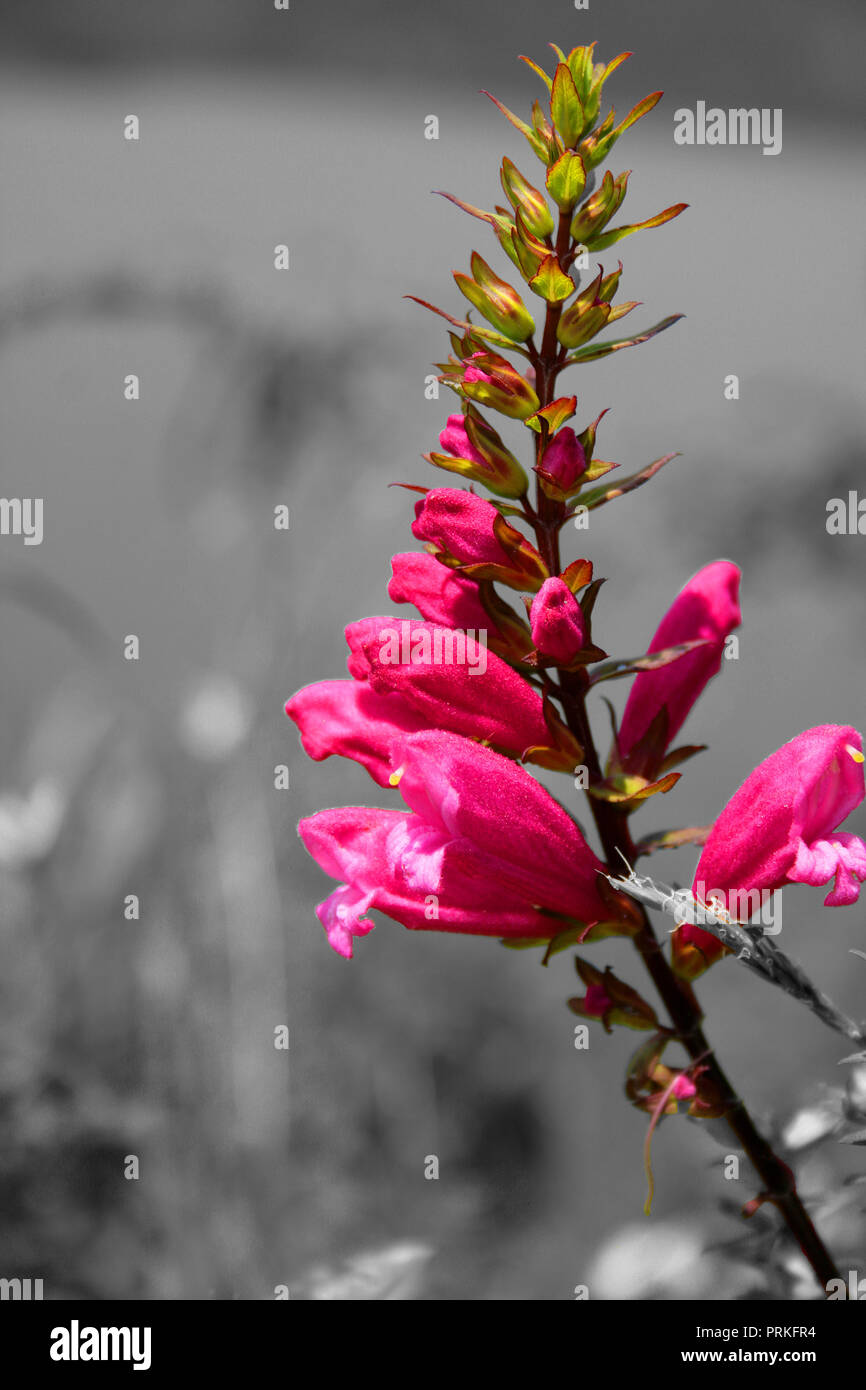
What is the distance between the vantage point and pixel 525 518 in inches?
17.6

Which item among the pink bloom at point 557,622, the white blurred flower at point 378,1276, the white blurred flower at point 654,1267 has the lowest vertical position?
the white blurred flower at point 654,1267

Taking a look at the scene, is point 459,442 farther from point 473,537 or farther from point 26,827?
point 26,827

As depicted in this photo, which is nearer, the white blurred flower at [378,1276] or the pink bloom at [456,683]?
the pink bloom at [456,683]

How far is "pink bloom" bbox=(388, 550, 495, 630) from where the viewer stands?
48 cm

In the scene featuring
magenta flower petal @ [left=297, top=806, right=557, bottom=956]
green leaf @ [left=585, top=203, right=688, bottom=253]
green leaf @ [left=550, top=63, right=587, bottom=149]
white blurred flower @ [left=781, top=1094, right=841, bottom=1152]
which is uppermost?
green leaf @ [left=550, top=63, right=587, bottom=149]

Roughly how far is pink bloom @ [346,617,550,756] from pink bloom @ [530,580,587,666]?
0.16 feet

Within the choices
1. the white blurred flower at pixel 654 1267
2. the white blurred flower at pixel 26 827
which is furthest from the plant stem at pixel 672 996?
the white blurred flower at pixel 26 827

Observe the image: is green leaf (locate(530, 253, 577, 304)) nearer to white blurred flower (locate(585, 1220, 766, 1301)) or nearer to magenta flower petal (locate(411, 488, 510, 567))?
magenta flower petal (locate(411, 488, 510, 567))

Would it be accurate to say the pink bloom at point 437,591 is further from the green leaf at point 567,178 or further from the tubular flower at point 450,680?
the green leaf at point 567,178

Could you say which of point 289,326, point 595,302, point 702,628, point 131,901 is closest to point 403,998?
point 131,901

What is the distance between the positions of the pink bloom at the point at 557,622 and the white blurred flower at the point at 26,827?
81 cm

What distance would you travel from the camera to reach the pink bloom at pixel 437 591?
18.9 inches

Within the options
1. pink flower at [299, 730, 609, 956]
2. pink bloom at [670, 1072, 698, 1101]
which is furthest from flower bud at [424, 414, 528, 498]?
pink bloom at [670, 1072, 698, 1101]
